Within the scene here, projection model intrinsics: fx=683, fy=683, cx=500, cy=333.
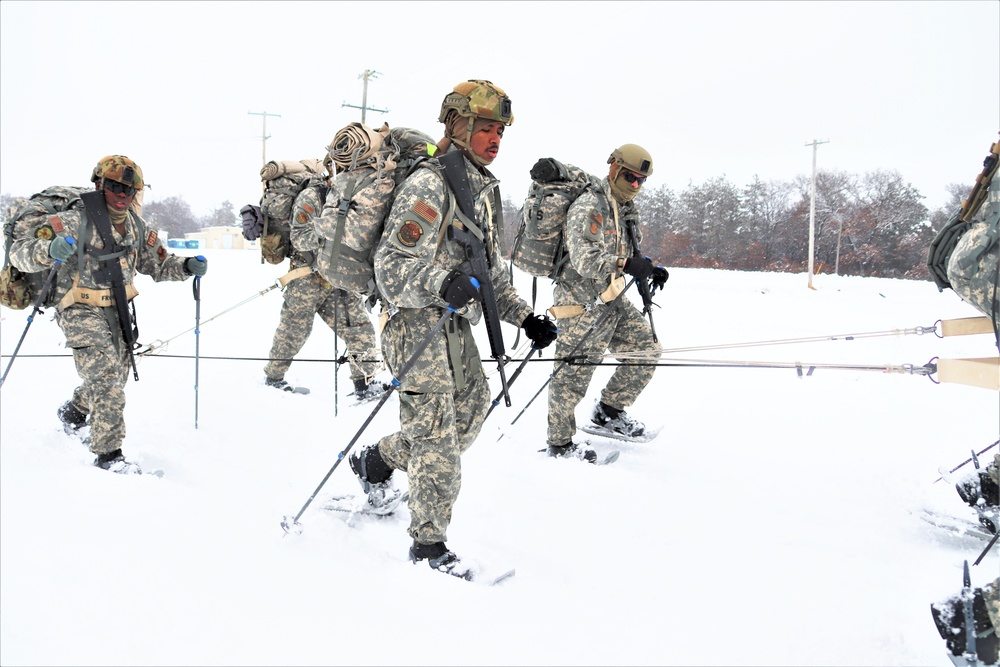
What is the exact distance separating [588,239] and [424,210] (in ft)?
6.66

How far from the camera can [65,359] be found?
9.04 metres

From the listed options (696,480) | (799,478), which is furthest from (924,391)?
(696,480)

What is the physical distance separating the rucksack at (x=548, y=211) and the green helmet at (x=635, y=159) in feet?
0.81

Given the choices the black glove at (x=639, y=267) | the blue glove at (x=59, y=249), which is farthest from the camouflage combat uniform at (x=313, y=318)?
the black glove at (x=639, y=267)

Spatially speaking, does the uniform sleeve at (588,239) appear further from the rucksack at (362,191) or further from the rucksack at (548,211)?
the rucksack at (362,191)

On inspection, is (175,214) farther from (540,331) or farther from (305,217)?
(540,331)

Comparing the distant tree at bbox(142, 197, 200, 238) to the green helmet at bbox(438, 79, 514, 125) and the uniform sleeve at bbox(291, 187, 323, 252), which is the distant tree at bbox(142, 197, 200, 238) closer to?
the uniform sleeve at bbox(291, 187, 323, 252)

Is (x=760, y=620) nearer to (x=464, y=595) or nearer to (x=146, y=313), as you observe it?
(x=464, y=595)

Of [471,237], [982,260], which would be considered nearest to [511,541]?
[471,237]

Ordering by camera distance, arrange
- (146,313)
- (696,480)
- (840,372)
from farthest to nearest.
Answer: (146,313) < (840,372) < (696,480)

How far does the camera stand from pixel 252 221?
7.70 metres

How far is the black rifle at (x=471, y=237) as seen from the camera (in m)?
3.47

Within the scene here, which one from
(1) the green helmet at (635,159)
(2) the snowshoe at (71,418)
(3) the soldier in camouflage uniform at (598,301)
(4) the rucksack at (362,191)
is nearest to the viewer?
(4) the rucksack at (362,191)

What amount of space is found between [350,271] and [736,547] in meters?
2.75
